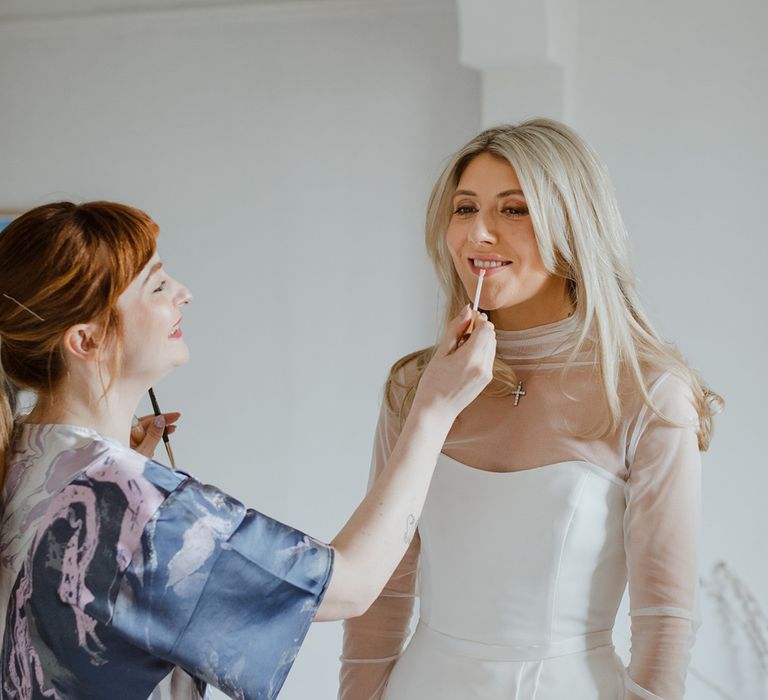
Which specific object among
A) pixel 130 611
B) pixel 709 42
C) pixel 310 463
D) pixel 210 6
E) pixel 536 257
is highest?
pixel 210 6

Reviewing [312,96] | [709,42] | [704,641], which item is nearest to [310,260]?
[312,96]

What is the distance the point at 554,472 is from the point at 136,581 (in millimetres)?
706

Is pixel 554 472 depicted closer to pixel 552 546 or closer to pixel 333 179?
pixel 552 546

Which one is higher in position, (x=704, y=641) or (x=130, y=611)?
(x=130, y=611)

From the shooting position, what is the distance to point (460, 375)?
1402mm

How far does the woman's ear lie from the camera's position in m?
1.28

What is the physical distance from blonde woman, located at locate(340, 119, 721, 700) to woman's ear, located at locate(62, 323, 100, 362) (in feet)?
2.04

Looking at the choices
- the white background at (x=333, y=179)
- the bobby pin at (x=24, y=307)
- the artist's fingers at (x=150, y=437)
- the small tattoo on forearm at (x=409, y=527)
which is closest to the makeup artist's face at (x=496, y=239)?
the small tattoo on forearm at (x=409, y=527)

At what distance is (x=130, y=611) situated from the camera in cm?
113

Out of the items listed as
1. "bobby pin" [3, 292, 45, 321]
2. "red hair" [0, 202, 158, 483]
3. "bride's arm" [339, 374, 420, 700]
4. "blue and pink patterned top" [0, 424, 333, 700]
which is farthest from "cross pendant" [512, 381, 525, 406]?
"bobby pin" [3, 292, 45, 321]

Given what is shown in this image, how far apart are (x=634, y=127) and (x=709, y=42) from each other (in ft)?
0.97

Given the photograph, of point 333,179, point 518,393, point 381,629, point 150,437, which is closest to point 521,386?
point 518,393

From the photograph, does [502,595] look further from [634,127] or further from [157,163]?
[157,163]

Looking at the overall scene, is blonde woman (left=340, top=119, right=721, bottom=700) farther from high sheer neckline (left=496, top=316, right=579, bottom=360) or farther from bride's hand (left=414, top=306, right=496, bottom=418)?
bride's hand (left=414, top=306, right=496, bottom=418)
